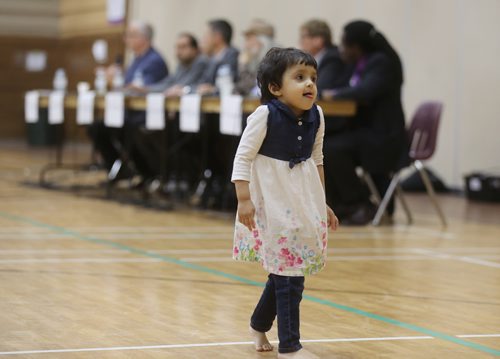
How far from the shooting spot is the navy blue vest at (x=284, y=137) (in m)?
3.52

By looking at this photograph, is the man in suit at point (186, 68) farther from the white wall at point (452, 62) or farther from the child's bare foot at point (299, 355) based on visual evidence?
the child's bare foot at point (299, 355)

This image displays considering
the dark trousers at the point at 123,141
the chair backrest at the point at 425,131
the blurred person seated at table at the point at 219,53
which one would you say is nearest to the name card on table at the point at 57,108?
the dark trousers at the point at 123,141

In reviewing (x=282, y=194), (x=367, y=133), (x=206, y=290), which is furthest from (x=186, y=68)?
(x=282, y=194)

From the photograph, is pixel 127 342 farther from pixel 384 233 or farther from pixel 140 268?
pixel 384 233

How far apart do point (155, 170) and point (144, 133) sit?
1.77ft

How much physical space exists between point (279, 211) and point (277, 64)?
51 cm

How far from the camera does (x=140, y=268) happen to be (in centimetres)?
547

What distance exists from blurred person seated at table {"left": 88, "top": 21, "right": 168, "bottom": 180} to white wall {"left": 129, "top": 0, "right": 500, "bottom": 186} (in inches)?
115

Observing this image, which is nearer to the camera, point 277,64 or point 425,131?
point 277,64

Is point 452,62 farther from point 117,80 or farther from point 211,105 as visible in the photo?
point 211,105

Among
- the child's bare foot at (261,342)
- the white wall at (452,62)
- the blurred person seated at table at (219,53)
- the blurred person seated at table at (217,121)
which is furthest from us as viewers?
the white wall at (452,62)

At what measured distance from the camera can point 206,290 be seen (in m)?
4.83

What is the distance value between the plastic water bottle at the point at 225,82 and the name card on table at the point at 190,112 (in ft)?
0.77

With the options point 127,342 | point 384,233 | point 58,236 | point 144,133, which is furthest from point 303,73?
point 144,133
